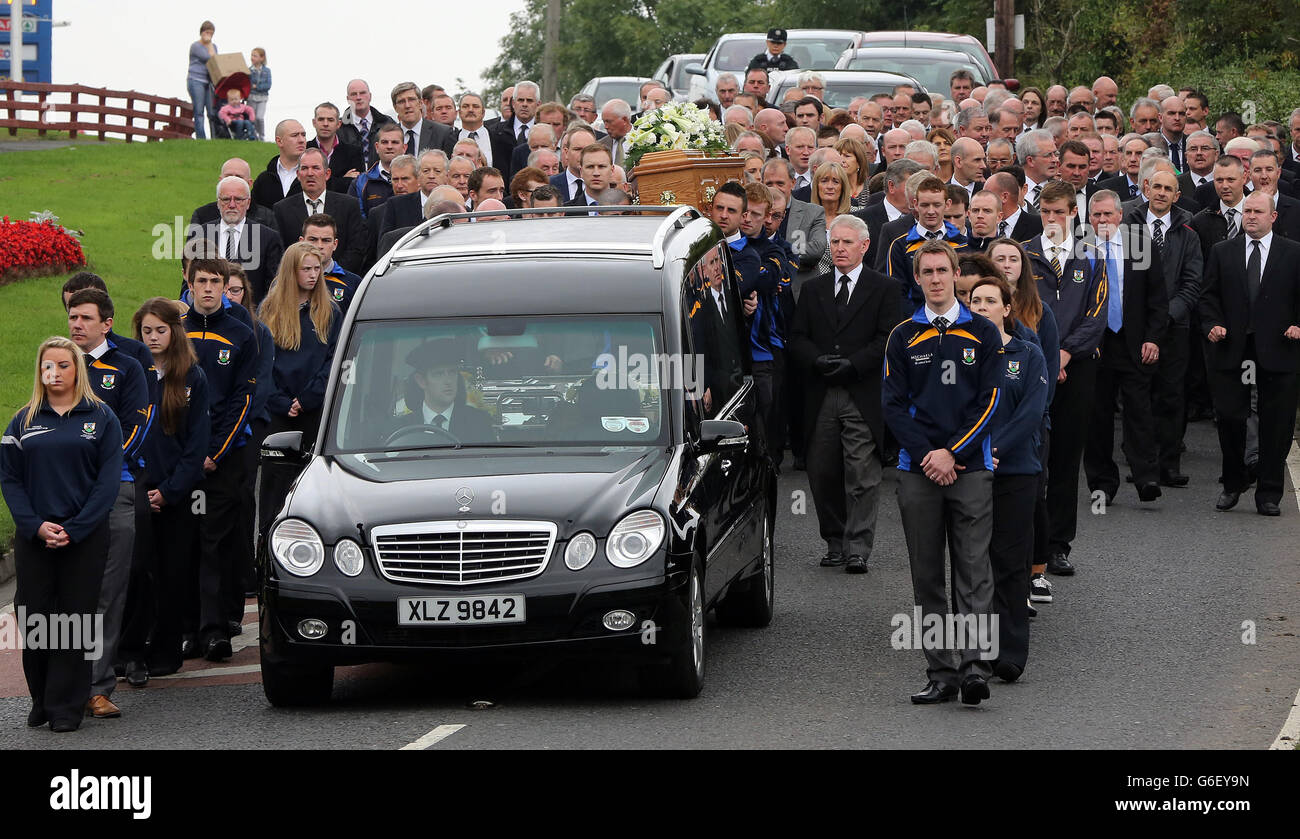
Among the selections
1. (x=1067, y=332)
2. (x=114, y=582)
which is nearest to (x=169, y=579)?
(x=114, y=582)

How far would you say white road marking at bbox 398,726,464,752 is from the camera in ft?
28.5

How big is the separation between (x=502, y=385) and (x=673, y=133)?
20.3 feet

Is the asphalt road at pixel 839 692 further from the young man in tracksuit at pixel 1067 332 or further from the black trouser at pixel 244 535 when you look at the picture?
the young man in tracksuit at pixel 1067 332

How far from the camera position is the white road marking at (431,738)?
869cm

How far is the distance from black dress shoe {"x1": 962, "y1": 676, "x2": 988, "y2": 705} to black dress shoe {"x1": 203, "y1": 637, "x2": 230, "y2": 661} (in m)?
4.21

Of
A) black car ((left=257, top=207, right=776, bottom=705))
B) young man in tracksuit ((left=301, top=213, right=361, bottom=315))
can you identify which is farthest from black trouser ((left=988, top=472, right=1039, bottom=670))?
young man in tracksuit ((left=301, top=213, right=361, bottom=315))

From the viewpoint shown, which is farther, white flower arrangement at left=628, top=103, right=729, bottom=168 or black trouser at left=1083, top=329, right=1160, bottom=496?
white flower arrangement at left=628, top=103, right=729, bottom=168

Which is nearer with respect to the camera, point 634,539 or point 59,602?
point 634,539

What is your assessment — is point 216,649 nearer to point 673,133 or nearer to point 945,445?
point 945,445

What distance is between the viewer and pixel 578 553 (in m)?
9.34

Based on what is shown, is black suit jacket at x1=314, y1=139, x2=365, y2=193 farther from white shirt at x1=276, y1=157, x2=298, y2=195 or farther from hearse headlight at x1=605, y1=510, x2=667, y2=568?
hearse headlight at x1=605, y1=510, x2=667, y2=568

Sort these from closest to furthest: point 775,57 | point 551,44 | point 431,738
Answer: point 431,738, point 775,57, point 551,44

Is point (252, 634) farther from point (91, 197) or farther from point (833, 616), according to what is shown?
point (91, 197)

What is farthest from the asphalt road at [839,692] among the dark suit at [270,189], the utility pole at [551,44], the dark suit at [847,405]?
the utility pole at [551,44]
